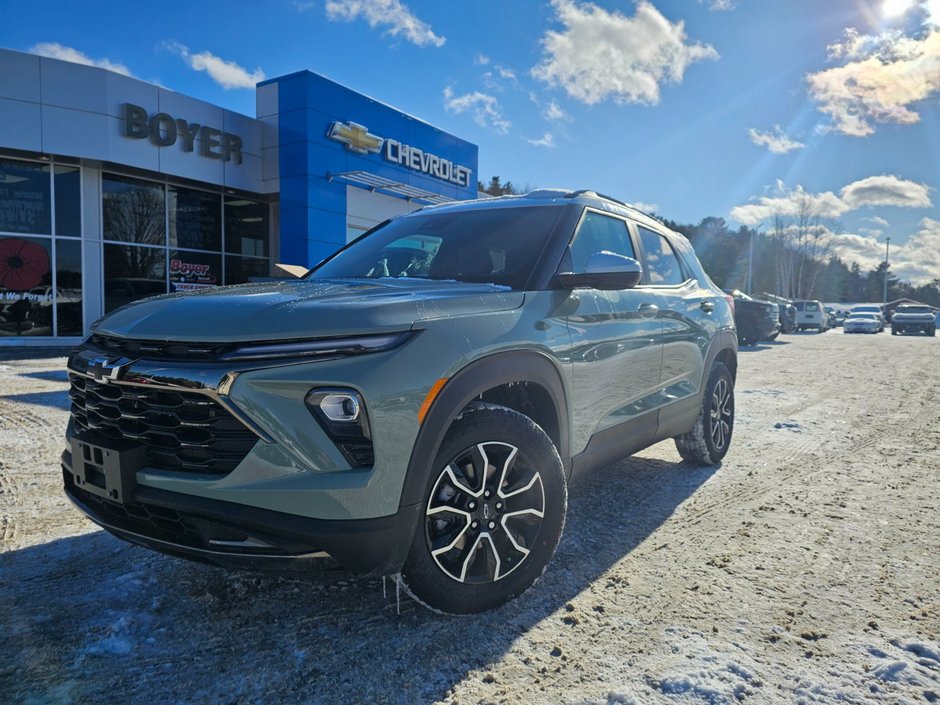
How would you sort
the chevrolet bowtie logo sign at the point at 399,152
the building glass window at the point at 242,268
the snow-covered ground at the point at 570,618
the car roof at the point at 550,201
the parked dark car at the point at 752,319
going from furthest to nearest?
the building glass window at the point at 242,268
the parked dark car at the point at 752,319
the chevrolet bowtie logo sign at the point at 399,152
the car roof at the point at 550,201
the snow-covered ground at the point at 570,618

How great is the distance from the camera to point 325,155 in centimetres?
1703

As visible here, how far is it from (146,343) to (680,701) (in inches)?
83.5

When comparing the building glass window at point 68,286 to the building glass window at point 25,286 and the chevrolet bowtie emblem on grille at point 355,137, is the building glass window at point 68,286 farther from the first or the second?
the chevrolet bowtie emblem on grille at point 355,137

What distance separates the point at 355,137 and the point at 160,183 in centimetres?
523

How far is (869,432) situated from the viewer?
20.3 feet

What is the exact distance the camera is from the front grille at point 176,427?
203 cm

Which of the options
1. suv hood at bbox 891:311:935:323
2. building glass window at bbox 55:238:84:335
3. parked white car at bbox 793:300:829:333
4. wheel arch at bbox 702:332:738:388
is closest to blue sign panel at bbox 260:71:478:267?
building glass window at bbox 55:238:84:335

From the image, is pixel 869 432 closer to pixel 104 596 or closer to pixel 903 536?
pixel 903 536

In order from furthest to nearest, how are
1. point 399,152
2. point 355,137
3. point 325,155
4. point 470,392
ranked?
1. point 399,152
2. point 355,137
3. point 325,155
4. point 470,392

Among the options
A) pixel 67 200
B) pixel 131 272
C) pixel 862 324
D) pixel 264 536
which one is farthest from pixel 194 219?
pixel 862 324

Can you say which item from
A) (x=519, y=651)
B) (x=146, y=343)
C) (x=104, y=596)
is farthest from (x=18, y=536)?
(x=519, y=651)

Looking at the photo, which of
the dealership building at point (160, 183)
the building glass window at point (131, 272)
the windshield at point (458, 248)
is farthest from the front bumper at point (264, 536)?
the building glass window at point (131, 272)

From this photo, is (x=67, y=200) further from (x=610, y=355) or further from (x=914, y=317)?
(x=914, y=317)

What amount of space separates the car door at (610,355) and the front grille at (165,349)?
1.57m
